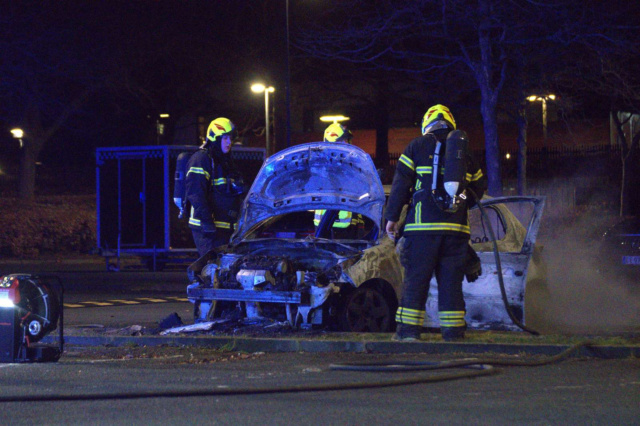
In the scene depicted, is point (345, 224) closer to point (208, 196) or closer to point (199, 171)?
point (208, 196)

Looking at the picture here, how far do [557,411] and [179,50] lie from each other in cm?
2815

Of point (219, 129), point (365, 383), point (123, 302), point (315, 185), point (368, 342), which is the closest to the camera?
point (365, 383)

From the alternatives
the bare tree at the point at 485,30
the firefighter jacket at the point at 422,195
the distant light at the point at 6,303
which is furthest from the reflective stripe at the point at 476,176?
the bare tree at the point at 485,30

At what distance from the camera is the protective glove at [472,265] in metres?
7.47

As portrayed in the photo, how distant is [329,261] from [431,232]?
51.1 inches

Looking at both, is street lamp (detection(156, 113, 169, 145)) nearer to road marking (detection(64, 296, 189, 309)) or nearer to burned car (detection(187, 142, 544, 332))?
road marking (detection(64, 296, 189, 309))

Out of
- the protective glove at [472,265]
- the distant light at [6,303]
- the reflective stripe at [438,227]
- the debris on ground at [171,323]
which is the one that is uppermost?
the reflective stripe at [438,227]

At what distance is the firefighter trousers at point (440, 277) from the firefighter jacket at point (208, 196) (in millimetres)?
2876

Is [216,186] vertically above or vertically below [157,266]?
above

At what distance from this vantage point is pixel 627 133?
33562 millimetres

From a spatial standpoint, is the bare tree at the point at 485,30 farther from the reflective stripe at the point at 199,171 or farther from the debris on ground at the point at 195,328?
the debris on ground at the point at 195,328

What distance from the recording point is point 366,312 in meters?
8.07

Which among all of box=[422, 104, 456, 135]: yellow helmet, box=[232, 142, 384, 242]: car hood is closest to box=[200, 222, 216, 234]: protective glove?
box=[232, 142, 384, 242]: car hood

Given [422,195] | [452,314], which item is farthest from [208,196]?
[452,314]
